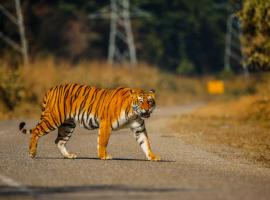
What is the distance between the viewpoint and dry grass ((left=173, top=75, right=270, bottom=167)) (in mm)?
20050

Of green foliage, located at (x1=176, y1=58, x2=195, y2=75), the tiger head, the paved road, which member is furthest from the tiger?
green foliage, located at (x1=176, y1=58, x2=195, y2=75)

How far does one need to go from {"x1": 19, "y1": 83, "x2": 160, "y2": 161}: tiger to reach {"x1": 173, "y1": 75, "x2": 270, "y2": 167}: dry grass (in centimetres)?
250

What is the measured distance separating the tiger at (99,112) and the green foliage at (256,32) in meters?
13.9

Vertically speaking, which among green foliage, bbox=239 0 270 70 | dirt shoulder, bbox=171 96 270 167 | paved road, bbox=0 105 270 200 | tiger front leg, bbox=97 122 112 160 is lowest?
dirt shoulder, bbox=171 96 270 167

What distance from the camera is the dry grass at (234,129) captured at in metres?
20.0

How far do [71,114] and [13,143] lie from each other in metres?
4.87

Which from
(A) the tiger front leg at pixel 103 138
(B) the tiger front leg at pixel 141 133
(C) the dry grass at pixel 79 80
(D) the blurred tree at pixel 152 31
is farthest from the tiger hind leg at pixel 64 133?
(D) the blurred tree at pixel 152 31

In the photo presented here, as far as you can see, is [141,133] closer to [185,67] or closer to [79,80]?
[79,80]

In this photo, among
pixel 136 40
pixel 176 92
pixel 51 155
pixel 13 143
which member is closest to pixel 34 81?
pixel 13 143

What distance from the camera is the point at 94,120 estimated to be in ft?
53.4

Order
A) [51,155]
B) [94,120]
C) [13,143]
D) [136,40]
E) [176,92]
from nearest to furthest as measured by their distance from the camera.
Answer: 1. [94,120]
2. [51,155]
3. [13,143]
4. [176,92]
5. [136,40]

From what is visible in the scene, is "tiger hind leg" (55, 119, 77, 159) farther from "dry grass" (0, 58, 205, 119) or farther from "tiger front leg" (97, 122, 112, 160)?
"dry grass" (0, 58, 205, 119)

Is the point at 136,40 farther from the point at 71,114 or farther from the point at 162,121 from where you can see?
the point at 71,114

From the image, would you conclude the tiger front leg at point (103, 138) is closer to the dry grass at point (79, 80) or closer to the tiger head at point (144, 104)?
the tiger head at point (144, 104)
